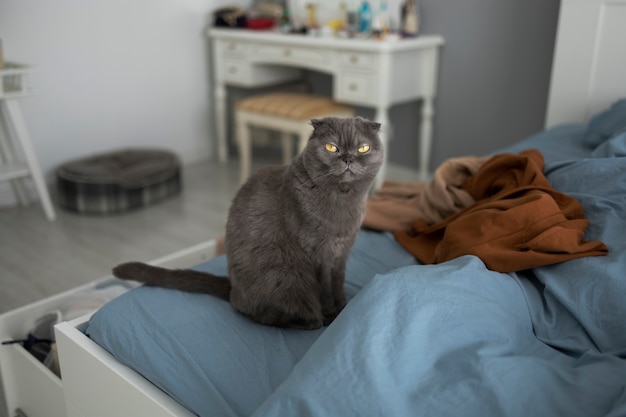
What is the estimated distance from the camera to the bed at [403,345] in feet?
3.01

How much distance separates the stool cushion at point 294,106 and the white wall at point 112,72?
59 cm

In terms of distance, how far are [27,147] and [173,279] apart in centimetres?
168

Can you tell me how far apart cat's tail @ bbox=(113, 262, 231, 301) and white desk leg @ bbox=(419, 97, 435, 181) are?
2.04 metres

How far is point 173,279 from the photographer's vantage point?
4.65 ft

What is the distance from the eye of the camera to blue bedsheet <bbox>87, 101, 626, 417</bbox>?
912mm

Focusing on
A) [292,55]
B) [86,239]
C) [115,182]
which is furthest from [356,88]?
[86,239]

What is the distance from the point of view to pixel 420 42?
3.02 m

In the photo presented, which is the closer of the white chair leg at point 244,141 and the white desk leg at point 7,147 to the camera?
the white desk leg at point 7,147

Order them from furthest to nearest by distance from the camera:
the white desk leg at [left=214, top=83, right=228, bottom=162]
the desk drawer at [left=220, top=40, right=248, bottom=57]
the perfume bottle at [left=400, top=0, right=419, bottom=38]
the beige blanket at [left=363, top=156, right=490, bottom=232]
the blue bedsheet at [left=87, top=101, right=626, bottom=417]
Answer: the white desk leg at [left=214, top=83, right=228, bottom=162] → the desk drawer at [left=220, top=40, right=248, bottom=57] → the perfume bottle at [left=400, top=0, right=419, bottom=38] → the beige blanket at [left=363, top=156, right=490, bottom=232] → the blue bedsheet at [left=87, top=101, right=626, bottom=417]

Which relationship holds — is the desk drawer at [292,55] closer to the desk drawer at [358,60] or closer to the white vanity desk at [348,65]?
the white vanity desk at [348,65]

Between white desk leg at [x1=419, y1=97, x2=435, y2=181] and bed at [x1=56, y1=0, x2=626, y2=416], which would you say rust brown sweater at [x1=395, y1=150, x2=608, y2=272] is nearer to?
bed at [x1=56, y1=0, x2=626, y2=416]

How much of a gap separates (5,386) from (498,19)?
8.59 ft

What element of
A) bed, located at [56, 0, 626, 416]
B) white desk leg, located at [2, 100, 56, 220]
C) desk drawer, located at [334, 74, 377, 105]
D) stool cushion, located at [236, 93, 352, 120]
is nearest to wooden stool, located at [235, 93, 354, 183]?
stool cushion, located at [236, 93, 352, 120]

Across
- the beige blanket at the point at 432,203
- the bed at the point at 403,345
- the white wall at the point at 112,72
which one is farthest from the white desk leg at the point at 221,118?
the bed at the point at 403,345
